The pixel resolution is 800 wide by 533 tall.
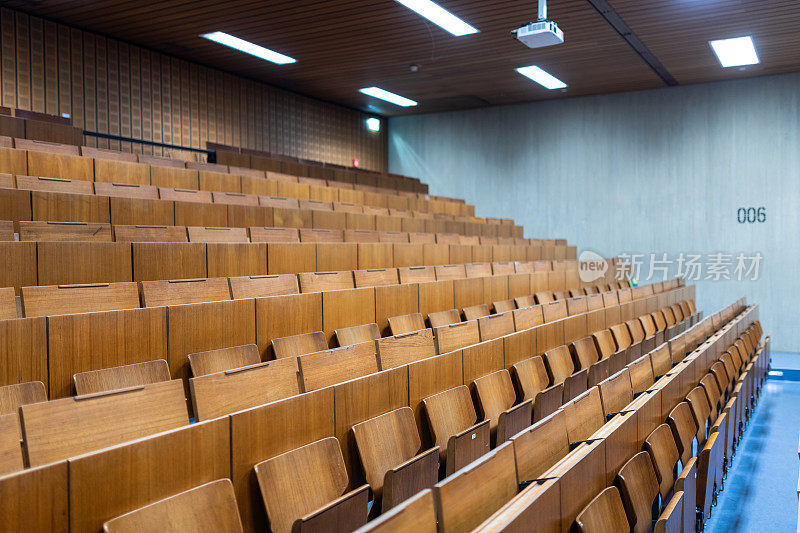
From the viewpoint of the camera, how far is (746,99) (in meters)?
2.93

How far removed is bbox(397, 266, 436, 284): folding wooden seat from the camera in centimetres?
163

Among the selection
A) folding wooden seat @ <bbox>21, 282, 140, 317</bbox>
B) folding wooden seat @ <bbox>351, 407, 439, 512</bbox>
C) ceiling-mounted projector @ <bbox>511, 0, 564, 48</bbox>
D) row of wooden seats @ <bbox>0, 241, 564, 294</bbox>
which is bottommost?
folding wooden seat @ <bbox>351, 407, 439, 512</bbox>

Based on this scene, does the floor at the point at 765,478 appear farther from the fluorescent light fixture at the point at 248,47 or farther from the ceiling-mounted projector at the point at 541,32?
the fluorescent light fixture at the point at 248,47

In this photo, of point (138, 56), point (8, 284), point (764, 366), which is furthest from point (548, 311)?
point (138, 56)

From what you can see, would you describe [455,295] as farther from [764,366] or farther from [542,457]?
[764,366]

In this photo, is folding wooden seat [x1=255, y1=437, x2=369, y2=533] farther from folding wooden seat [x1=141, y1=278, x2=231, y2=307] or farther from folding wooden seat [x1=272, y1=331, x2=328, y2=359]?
folding wooden seat [x1=141, y1=278, x2=231, y2=307]

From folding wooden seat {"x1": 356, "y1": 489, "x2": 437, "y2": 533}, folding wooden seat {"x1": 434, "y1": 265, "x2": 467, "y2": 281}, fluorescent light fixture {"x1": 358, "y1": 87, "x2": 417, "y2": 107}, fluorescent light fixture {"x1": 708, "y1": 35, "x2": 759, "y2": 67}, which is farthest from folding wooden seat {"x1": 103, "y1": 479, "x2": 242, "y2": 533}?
fluorescent light fixture {"x1": 358, "y1": 87, "x2": 417, "y2": 107}

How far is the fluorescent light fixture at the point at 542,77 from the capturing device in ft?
9.02

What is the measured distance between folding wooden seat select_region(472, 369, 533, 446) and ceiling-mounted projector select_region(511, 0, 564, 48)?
0.92 metres

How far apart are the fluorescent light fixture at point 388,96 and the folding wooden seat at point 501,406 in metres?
2.26

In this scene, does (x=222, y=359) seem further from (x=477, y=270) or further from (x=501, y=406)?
(x=477, y=270)

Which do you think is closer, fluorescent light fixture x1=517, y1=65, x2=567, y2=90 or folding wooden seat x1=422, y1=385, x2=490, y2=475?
folding wooden seat x1=422, y1=385, x2=490, y2=475

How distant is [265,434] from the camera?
0.68 m

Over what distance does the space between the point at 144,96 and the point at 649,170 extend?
2.33 meters
